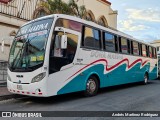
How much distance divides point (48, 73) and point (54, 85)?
1.70 ft

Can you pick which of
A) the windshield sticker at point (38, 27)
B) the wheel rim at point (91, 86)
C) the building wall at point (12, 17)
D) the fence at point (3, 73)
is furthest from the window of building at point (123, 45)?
the building wall at point (12, 17)

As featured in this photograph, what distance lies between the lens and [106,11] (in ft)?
85.8

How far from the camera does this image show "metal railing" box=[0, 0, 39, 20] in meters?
15.9

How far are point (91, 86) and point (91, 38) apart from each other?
2056 mm

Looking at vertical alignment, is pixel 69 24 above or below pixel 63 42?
above

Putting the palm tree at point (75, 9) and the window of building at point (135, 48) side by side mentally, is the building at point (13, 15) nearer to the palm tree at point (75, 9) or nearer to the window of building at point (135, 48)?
the palm tree at point (75, 9)

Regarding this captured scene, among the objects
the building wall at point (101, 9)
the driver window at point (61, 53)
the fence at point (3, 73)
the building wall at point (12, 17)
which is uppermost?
the building wall at point (101, 9)

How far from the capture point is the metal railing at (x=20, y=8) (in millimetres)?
15944

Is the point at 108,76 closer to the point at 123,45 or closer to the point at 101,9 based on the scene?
the point at 123,45

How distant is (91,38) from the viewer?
34.6 ft

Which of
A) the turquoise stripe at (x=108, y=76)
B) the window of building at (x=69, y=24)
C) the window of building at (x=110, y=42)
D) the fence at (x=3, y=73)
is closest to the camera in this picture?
the window of building at (x=69, y=24)

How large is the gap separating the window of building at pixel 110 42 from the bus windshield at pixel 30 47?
11.9ft

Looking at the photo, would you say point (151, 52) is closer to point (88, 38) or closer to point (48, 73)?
point (88, 38)

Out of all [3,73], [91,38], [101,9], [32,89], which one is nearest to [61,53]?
[32,89]
